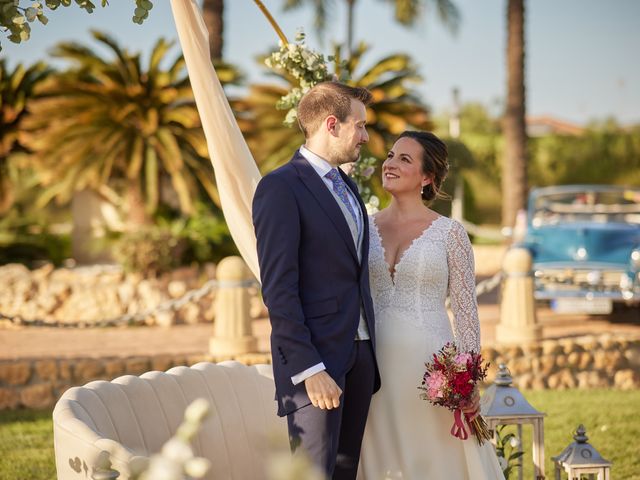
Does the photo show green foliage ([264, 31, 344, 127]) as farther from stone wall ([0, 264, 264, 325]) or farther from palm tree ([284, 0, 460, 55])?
palm tree ([284, 0, 460, 55])

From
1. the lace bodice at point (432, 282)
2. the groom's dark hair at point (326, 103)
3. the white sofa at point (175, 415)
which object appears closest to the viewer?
the groom's dark hair at point (326, 103)

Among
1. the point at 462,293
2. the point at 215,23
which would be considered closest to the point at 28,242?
the point at 215,23

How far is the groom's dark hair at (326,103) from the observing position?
3320 mm

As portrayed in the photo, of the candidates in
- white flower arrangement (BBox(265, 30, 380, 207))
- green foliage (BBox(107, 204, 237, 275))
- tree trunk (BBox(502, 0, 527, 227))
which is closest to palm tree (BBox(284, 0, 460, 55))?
tree trunk (BBox(502, 0, 527, 227))

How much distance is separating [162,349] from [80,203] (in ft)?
24.1

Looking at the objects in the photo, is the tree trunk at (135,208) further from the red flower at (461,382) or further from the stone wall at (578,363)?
the red flower at (461,382)

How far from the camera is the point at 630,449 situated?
7.05 meters

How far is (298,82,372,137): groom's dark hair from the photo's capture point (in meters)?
3.32

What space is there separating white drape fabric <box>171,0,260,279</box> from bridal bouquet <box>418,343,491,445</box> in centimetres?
112

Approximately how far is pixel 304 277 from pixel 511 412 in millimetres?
1702

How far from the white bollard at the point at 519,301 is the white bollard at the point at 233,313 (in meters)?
2.77

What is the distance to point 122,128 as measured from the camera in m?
15.5

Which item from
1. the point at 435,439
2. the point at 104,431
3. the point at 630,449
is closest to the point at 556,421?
the point at 630,449

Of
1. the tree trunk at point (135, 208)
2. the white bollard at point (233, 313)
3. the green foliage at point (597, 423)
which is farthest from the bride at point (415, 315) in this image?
the tree trunk at point (135, 208)
